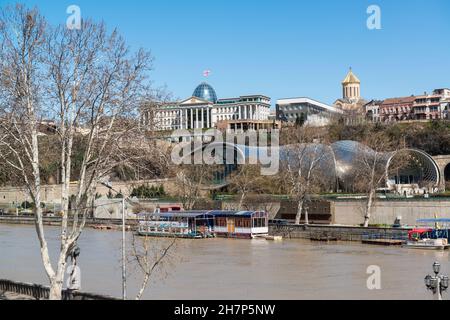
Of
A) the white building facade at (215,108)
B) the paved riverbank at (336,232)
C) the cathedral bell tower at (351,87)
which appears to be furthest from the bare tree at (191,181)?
the cathedral bell tower at (351,87)

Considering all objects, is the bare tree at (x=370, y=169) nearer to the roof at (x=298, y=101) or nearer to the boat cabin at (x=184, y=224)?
the boat cabin at (x=184, y=224)

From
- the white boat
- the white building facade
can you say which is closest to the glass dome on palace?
the white building facade

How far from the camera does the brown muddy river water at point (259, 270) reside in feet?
74.9

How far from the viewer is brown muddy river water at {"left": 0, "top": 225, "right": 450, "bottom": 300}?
22.8m

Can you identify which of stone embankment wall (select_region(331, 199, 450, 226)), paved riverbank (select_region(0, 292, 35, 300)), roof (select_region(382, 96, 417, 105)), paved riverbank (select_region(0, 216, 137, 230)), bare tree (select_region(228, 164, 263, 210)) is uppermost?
roof (select_region(382, 96, 417, 105))

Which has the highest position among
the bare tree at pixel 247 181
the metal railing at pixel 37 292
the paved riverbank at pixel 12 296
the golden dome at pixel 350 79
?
the golden dome at pixel 350 79

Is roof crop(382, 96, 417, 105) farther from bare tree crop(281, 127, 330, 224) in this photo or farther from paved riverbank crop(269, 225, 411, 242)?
paved riverbank crop(269, 225, 411, 242)

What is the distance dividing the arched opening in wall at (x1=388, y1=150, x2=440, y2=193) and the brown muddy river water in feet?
73.5

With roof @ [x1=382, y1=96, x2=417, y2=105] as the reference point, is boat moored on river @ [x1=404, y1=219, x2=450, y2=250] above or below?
below

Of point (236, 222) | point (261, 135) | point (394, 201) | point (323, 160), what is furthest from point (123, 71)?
point (261, 135)

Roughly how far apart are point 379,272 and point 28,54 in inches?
688

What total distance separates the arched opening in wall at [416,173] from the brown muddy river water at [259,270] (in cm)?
2241

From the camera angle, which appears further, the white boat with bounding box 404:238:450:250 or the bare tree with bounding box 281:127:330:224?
the bare tree with bounding box 281:127:330:224
